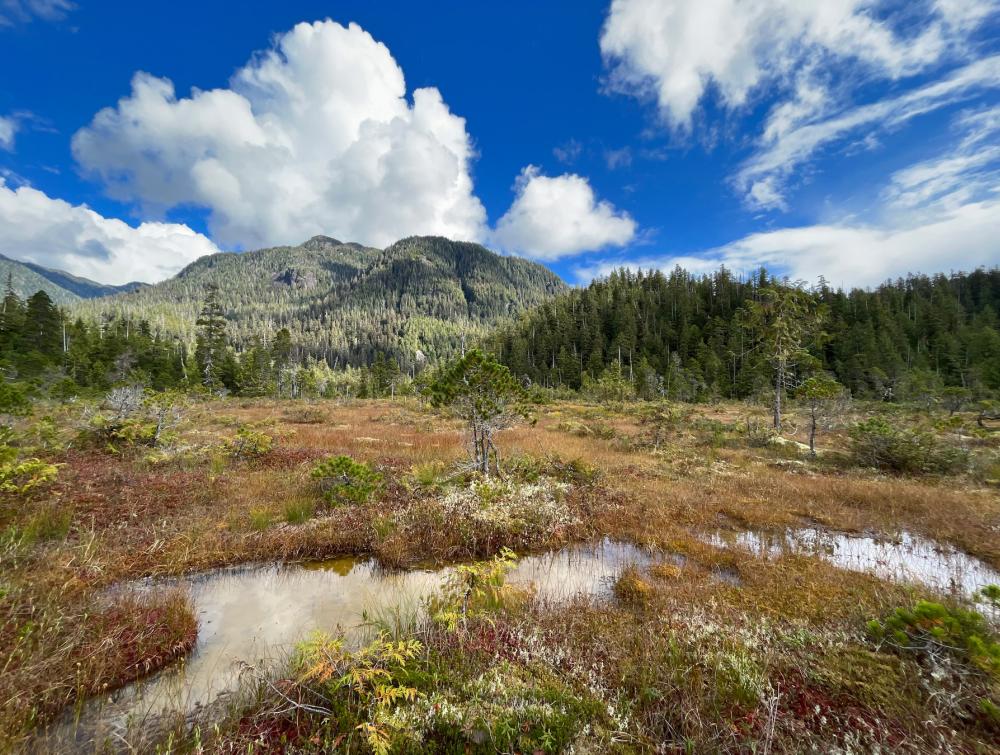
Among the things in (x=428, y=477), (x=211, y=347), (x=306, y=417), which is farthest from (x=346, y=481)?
(x=211, y=347)

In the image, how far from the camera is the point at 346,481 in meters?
9.98

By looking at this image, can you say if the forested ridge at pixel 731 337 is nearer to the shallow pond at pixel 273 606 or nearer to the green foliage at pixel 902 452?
the green foliage at pixel 902 452

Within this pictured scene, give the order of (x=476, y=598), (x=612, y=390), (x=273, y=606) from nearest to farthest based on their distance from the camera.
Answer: (x=476, y=598) → (x=273, y=606) → (x=612, y=390)

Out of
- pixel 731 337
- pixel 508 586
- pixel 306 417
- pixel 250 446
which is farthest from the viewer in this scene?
pixel 731 337

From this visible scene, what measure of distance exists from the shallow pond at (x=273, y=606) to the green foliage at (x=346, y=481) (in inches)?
87.6

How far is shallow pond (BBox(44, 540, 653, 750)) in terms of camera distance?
3924 mm

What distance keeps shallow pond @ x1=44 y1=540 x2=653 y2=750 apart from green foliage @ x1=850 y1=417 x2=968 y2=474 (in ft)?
45.9

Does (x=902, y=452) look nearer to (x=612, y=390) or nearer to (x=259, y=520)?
(x=259, y=520)

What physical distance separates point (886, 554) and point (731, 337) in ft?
233

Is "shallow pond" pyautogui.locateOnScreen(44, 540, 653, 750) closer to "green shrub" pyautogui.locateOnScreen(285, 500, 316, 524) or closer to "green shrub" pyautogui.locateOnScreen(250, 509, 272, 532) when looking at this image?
"green shrub" pyautogui.locateOnScreen(250, 509, 272, 532)

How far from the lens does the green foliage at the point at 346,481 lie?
9.45 m

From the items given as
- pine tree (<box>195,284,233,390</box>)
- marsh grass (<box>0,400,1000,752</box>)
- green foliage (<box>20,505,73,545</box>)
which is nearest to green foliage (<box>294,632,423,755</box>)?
marsh grass (<box>0,400,1000,752</box>)

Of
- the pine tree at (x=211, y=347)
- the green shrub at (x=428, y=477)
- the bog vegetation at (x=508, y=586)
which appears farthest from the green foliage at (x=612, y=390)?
the pine tree at (x=211, y=347)

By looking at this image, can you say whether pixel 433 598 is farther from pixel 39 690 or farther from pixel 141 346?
pixel 141 346
